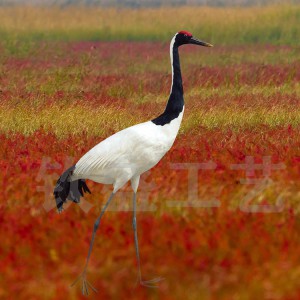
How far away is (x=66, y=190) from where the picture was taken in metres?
7.00

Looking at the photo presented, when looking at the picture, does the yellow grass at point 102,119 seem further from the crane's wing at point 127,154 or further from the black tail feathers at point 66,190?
the crane's wing at point 127,154

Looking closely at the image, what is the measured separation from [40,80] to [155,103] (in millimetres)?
3689

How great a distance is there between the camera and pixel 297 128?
1147cm

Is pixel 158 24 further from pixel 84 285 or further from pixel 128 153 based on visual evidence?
pixel 84 285

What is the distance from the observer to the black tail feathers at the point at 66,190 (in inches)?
272

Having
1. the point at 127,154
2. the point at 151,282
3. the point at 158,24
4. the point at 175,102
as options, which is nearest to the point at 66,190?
the point at 127,154

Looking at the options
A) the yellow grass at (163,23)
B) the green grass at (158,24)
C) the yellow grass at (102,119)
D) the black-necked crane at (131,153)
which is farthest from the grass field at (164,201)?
the yellow grass at (163,23)

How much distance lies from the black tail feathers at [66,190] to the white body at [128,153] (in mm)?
185

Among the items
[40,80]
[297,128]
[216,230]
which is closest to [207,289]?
[216,230]

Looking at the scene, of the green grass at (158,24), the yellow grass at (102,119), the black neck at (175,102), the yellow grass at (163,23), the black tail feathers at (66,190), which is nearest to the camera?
the black neck at (175,102)

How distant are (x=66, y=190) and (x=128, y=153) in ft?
2.44

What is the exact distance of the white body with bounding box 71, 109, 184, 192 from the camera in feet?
21.6

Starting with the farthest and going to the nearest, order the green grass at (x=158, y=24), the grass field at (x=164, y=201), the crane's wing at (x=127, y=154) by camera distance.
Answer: the green grass at (x=158, y=24) < the crane's wing at (x=127, y=154) < the grass field at (x=164, y=201)

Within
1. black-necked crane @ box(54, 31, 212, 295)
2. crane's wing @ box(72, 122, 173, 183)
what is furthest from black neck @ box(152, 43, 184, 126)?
crane's wing @ box(72, 122, 173, 183)
